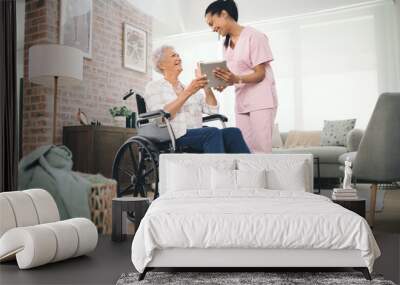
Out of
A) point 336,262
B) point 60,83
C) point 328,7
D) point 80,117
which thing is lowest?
point 336,262

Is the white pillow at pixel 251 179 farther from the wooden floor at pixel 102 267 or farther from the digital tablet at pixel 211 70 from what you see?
the wooden floor at pixel 102 267

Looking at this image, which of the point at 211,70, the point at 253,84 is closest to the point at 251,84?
the point at 253,84

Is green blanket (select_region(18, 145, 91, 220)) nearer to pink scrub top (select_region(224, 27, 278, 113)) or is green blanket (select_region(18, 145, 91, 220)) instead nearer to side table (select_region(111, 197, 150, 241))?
side table (select_region(111, 197, 150, 241))

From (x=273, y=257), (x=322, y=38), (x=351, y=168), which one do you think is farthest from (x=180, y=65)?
(x=273, y=257)

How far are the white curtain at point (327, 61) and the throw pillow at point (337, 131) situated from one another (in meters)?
0.05

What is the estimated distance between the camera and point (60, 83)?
4.39 meters

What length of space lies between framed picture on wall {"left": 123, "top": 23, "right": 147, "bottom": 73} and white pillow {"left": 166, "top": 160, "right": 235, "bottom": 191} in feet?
3.39

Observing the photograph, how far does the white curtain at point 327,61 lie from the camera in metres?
3.87

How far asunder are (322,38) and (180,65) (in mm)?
1255

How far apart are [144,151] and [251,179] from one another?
107cm

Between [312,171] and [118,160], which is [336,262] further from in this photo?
[118,160]

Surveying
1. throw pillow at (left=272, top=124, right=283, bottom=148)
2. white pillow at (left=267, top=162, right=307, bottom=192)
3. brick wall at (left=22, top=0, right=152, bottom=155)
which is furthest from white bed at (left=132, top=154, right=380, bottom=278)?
brick wall at (left=22, top=0, right=152, bottom=155)

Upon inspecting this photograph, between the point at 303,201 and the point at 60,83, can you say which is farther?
the point at 60,83

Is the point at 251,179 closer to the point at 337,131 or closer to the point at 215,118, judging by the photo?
the point at 215,118
